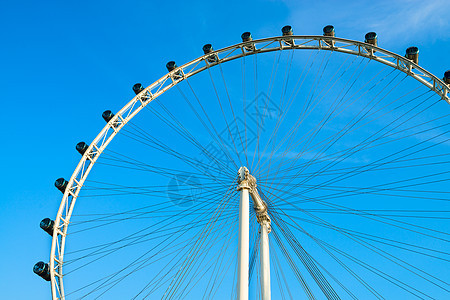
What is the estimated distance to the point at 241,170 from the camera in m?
→ 17.5

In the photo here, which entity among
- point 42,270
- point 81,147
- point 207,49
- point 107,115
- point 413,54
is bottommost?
point 42,270

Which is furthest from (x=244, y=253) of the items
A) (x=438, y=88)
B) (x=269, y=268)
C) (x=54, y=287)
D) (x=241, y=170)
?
(x=438, y=88)

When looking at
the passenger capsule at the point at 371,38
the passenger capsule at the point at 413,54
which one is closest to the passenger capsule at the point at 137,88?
the passenger capsule at the point at 371,38

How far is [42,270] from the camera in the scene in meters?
18.1

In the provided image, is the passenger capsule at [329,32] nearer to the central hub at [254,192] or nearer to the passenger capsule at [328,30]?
the passenger capsule at [328,30]

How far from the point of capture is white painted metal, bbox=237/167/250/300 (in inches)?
573

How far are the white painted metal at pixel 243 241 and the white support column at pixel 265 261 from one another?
204 cm

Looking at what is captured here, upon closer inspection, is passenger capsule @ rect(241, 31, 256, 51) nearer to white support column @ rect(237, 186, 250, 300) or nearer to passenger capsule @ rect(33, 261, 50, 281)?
white support column @ rect(237, 186, 250, 300)

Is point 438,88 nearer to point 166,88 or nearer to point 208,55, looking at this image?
point 208,55

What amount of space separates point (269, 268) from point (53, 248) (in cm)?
931

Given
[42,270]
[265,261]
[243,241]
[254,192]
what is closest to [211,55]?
[254,192]

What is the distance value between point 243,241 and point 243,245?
15 cm

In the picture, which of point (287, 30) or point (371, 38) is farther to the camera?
point (287, 30)

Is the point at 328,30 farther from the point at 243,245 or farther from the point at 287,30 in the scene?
the point at 243,245
